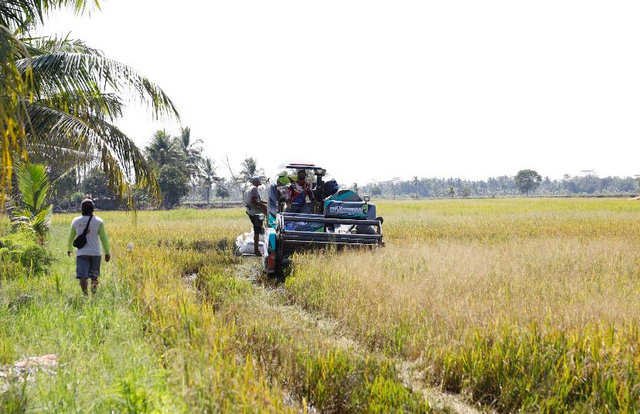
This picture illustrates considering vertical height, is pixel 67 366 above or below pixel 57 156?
below

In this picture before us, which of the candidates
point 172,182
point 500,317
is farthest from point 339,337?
point 172,182

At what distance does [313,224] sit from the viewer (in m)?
8.87

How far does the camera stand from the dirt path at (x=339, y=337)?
11.8 feet

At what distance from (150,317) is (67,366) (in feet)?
4.10

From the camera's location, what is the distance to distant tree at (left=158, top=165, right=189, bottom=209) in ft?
157

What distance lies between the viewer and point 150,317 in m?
4.86

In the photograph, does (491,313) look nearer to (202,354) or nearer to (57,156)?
(202,354)

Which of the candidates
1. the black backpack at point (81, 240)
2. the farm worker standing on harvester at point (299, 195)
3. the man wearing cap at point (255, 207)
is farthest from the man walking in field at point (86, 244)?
the man wearing cap at point (255, 207)

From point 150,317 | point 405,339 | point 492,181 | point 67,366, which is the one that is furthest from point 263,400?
point 492,181

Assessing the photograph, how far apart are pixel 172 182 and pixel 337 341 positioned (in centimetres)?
4587

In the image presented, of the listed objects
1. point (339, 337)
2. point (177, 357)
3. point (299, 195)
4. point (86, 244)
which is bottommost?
point (339, 337)

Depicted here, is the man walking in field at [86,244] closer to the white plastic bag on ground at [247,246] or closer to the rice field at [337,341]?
the rice field at [337,341]

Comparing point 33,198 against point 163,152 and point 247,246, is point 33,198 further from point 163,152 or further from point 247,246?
point 163,152

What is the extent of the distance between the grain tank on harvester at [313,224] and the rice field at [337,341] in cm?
63
